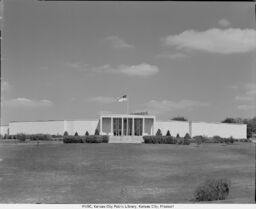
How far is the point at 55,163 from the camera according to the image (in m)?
27.9

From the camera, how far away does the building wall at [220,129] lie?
233 ft

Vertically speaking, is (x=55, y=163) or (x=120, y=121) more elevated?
(x=120, y=121)

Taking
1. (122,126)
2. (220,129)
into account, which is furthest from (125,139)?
(220,129)

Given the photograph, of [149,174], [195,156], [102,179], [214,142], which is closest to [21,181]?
[102,179]

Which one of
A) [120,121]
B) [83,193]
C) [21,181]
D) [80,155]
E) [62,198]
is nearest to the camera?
[62,198]

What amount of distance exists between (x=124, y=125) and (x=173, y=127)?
8336 mm

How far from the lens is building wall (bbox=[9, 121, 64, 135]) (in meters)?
66.5

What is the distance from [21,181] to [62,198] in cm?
492

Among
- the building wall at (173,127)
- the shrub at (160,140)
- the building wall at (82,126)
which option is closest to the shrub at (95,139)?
the shrub at (160,140)

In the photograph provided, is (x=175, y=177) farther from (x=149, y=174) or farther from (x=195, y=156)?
(x=195, y=156)

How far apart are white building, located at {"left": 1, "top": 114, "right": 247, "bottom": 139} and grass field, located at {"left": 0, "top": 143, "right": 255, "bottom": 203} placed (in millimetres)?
29079

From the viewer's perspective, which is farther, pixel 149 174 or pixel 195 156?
pixel 195 156

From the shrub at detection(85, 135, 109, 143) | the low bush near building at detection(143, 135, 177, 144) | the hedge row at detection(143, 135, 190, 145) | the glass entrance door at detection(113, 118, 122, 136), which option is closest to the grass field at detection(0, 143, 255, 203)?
the shrub at detection(85, 135, 109, 143)

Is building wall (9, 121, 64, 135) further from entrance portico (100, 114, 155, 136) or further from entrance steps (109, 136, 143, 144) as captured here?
entrance steps (109, 136, 143, 144)
